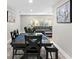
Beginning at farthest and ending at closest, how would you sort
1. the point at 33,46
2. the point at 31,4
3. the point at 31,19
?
the point at 31,19 < the point at 31,4 < the point at 33,46

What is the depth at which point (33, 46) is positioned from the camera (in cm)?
371

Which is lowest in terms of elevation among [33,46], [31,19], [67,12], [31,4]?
[33,46]

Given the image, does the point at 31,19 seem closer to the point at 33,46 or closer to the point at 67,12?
the point at 67,12

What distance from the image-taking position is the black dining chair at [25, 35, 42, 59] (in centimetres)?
369

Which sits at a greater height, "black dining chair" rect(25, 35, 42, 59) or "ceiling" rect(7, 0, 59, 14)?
"ceiling" rect(7, 0, 59, 14)

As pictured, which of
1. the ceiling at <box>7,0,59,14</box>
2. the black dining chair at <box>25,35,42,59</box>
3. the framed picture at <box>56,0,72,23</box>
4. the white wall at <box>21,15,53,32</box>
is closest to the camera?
the black dining chair at <box>25,35,42,59</box>

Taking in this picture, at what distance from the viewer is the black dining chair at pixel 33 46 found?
3688mm

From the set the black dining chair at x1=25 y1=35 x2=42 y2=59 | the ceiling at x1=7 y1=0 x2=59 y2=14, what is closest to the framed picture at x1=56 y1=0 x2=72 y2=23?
the black dining chair at x1=25 y1=35 x2=42 y2=59

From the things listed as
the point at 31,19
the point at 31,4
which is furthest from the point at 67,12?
the point at 31,19

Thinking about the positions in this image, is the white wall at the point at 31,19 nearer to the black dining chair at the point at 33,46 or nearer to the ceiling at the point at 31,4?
the ceiling at the point at 31,4

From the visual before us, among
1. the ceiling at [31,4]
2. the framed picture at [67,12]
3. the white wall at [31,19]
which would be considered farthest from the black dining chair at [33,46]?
the white wall at [31,19]

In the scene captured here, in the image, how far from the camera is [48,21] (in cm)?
1545

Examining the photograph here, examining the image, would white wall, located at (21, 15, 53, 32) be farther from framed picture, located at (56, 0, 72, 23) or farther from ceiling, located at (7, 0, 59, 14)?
framed picture, located at (56, 0, 72, 23)
